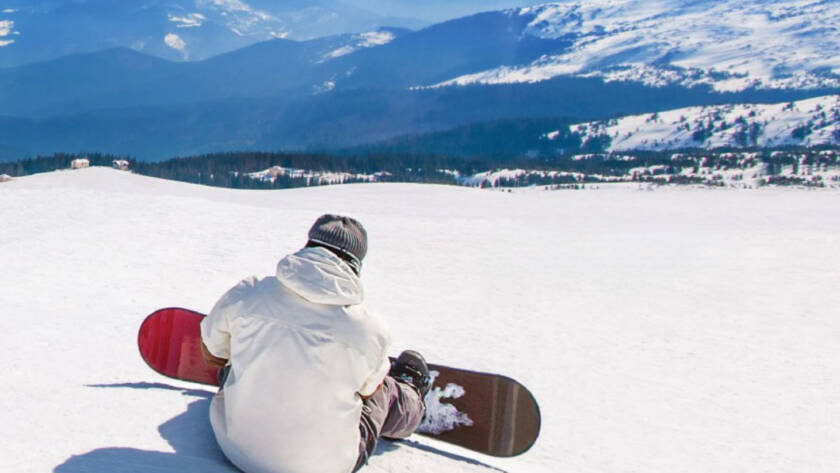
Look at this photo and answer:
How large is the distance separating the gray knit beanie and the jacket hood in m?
0.13

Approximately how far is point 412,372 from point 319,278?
84.7 inches

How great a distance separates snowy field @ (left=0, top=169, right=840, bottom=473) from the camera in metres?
6.08

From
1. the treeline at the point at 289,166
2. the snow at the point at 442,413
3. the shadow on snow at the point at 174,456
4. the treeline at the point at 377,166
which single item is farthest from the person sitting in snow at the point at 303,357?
the treeline at the point at 377,166

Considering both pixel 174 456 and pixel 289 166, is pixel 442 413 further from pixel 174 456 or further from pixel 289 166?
pixel 289 166

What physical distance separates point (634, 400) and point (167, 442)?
6411 mm

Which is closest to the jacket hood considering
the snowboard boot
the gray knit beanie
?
the gray knit beanie

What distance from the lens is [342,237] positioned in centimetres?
462

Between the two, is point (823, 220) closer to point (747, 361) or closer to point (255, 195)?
point (747, 361)

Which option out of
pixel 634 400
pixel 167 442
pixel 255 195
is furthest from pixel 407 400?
pixel 255 195

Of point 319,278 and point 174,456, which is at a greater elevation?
point 319,278

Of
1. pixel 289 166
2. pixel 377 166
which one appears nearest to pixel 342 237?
pixel 289 166

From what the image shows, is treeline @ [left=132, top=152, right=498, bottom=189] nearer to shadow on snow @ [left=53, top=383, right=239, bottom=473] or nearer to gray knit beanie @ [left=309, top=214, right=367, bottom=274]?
shadow on snow @ [left=53, top=383, right=239, bottom=473]

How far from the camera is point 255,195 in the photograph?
112 feet

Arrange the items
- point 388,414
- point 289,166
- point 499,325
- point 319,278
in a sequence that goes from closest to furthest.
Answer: point 319,278 → point 388,414 → point 499,325 → point 289,166
